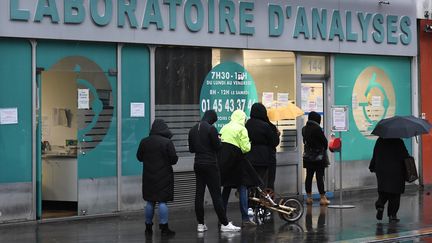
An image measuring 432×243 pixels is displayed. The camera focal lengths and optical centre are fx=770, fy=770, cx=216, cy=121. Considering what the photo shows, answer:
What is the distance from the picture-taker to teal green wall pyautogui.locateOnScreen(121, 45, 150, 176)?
44.6 ft

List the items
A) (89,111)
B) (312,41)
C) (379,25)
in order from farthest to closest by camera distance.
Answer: (379,25), (312,41), (89,111)

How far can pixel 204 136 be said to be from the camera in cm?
1120

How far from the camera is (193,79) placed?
14.5 meters

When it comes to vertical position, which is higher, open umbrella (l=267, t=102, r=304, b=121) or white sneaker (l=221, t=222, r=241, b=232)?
open umbrella (l=267, t=102, r=304, b=121)

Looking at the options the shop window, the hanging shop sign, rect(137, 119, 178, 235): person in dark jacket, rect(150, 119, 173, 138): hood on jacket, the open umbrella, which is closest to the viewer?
rect(137, 119, 178, 235): person in dark jacket

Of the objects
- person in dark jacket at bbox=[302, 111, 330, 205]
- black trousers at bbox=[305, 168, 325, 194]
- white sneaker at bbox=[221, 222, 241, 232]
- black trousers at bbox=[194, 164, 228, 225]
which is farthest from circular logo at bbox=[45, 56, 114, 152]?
black trousers at bbox=[305, 168, 325, 194]

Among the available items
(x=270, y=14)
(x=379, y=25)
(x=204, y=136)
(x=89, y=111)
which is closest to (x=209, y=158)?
(x=204, y=136)

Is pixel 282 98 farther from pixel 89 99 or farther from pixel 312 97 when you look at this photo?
pixel 89 99

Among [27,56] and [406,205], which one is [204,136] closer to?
[27,56]

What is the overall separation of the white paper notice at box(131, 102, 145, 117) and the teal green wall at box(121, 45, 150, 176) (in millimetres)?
61

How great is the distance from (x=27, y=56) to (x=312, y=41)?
6.25m

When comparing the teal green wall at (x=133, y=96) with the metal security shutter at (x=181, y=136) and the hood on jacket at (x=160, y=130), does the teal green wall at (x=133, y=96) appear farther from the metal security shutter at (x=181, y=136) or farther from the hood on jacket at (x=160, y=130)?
→ the hood on jacket at (x=160, y=130)

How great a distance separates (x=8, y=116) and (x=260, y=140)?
162 inches

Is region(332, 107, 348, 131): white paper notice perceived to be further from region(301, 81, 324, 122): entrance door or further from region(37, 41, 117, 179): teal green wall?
region(37, 41, 117, 179): teal green wall
